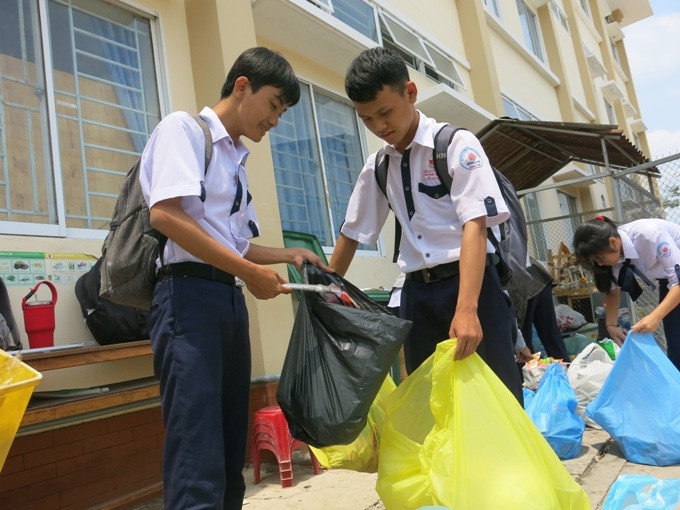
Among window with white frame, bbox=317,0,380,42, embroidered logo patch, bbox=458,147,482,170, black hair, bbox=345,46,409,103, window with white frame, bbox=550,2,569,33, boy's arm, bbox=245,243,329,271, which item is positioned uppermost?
window with white frame, bbox=550,2,569,33

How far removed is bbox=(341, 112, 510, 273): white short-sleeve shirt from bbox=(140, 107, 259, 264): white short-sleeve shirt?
0.58m

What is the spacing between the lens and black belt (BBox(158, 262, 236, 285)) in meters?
1.63

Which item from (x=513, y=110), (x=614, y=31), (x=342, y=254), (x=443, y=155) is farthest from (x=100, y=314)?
(x=614, y=31)

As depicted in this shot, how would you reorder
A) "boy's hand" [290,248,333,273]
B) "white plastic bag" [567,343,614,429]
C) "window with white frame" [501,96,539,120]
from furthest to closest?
"window with white frame" [501,96,539,120] → "white plastic bag" [567,343,614,429] → "boy's hand" [290,248,333,273]

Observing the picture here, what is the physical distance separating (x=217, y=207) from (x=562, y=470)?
4.30ft

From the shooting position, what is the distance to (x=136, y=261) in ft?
5.30

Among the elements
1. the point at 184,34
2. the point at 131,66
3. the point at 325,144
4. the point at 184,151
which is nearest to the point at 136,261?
the point at 184,151

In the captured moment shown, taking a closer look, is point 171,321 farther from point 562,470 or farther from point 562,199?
point 562,199

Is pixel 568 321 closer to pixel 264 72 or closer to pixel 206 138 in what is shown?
pixel 264 72

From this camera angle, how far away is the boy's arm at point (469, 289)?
1706 mm

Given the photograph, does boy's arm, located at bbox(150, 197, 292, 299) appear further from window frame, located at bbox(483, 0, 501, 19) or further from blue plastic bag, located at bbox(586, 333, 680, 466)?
window frame, located at bbox(483, 0, 501, 19)

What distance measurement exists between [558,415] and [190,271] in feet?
8.59

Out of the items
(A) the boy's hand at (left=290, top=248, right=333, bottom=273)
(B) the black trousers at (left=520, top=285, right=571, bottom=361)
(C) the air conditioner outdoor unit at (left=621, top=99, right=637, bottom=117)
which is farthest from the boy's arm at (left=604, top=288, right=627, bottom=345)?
(C) the air conditioner outdoor unit at (left=621, top=99, right=637, bottom=117)

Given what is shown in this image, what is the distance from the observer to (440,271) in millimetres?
1930
